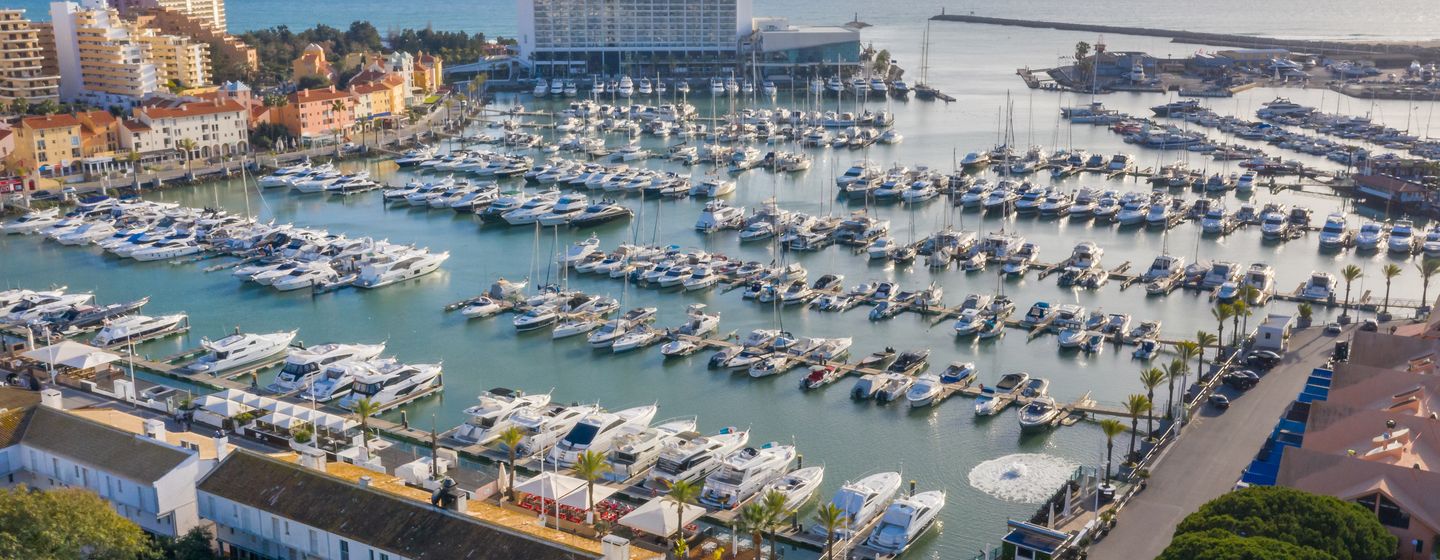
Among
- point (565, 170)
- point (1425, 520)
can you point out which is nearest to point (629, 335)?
point (1425, 520)

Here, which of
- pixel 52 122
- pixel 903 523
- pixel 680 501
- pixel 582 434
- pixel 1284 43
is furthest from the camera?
pixel 1284 43

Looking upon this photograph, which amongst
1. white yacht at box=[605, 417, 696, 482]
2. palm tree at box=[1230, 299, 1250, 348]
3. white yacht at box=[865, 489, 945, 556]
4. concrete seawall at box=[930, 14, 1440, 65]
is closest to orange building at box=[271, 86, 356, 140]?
white yacht at box=[605, 417, 696, 482]

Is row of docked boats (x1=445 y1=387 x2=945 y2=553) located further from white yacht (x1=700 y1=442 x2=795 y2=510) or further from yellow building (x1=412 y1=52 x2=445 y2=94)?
yellow building (x1=412 y1=52 x2=445 y2=94)

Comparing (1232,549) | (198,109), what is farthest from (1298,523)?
(198,109)

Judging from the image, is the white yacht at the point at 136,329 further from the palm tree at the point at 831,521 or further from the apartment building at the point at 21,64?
the apartment building at the point at 21,64

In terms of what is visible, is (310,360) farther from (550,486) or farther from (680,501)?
(680,501)

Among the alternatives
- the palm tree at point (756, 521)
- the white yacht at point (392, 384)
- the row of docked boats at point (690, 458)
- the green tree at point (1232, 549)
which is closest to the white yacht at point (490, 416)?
the row of docked boats at point (690, 458)

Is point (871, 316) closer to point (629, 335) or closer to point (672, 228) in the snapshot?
point (629, 335)
